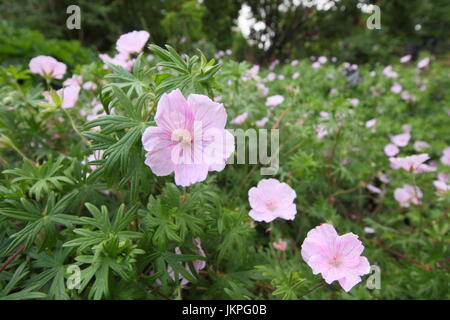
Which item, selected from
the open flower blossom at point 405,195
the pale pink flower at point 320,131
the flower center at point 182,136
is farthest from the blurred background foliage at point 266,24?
the flower center at point 182,136

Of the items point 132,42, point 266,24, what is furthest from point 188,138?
point 266,24

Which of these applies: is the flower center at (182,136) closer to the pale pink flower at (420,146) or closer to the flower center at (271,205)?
the flower center at (271,205)

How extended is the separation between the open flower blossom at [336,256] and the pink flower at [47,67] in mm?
1330

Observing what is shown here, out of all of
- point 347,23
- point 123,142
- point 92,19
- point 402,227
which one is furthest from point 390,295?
point 347,23

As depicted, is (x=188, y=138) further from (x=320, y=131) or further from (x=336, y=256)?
(x=320, y=131)

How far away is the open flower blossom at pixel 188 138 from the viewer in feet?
2.39

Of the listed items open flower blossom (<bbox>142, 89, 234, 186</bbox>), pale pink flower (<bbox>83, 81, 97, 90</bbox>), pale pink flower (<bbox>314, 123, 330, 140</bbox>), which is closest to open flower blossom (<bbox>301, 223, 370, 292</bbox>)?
open flower blossom (<bbox>142, 89, 234, 186</bbox>)

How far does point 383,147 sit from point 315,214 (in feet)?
3.52

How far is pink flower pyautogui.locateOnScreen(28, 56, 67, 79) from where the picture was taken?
1.42 meters

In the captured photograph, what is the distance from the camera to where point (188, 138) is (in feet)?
2.61

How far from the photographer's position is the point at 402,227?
207cm

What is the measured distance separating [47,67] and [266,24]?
7.24 meters

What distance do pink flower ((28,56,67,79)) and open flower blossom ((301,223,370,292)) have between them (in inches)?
52.4

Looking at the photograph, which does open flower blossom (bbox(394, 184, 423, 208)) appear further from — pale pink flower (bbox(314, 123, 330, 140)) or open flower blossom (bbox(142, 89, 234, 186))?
open flower blossom (bbox(142, 89, 234, 186))
